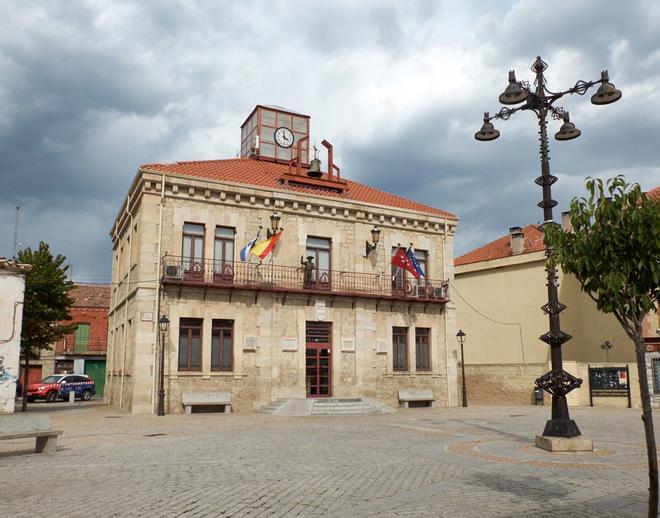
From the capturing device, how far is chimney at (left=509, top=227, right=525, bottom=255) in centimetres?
3444

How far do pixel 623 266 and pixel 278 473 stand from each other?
567 cm

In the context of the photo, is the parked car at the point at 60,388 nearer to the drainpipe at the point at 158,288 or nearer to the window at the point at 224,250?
the drainpipe at the point at 158,288

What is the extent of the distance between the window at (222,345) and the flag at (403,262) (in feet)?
23.1

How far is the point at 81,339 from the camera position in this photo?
44.2 meters

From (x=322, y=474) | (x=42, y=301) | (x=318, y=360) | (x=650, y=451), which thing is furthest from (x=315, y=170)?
(x=650, y=451)

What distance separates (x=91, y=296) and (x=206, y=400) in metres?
28.0

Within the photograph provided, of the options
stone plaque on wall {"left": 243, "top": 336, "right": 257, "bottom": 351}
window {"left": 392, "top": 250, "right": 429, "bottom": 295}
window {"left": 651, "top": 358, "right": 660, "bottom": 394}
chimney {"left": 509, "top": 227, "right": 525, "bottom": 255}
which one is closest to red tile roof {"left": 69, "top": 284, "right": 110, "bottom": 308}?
stone plaque on wall {"left": 243, "top": 336, "right": 257, "bottom": 351}

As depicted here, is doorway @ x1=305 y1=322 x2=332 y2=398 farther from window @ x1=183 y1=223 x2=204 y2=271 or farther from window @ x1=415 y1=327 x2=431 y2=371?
window @ x1=183 y1=223 x2=204 y2=271

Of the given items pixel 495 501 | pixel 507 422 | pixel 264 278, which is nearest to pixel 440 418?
pixel 507 422

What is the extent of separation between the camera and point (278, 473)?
8.94 m

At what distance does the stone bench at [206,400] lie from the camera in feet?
70.8

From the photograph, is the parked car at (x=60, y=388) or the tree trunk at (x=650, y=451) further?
the parked car at (x=60, y=388)

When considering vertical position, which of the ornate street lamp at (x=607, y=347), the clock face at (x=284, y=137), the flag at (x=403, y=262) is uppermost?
the clock face at (x=284, y=137)

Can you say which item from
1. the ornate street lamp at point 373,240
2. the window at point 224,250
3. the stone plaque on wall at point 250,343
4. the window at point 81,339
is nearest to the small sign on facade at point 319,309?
the stone plaque on wall at point 250,343
